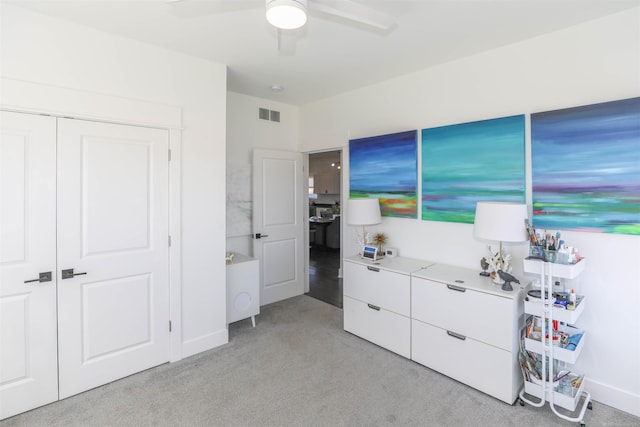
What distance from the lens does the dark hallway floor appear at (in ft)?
14.7

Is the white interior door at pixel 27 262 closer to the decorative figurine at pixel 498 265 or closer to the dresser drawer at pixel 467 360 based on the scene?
the dresser drawer at pixel 467 360

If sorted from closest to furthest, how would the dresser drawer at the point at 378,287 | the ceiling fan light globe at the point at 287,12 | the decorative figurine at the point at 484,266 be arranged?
the ceiling fan light globe at the point at 287,12 < the decorative figurine at the point at 484,266 < the dresser drawer at the point at 378,287

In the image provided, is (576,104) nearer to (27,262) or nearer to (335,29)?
(335,29)

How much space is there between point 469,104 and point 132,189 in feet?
9.84

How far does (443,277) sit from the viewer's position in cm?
267

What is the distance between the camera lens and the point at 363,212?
3252 mm

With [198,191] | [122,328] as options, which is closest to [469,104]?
[198,191]

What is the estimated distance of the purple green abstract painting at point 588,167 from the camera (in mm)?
2074

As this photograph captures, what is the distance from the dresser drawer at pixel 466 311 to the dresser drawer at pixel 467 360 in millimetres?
62

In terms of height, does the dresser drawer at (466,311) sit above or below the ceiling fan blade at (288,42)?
below

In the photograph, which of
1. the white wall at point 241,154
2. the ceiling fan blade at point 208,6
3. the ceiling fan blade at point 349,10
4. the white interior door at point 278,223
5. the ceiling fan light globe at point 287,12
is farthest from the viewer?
A: the white interior door at point 278,223

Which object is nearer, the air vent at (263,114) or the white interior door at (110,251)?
the white interior door at (110,251)

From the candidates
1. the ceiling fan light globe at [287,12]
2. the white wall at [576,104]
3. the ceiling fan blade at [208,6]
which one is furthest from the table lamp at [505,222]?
the ceiling fan blade at [208,6]

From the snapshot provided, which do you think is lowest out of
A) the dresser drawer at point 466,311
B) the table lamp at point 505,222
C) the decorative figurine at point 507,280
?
the dresser drawer at point 466,311
